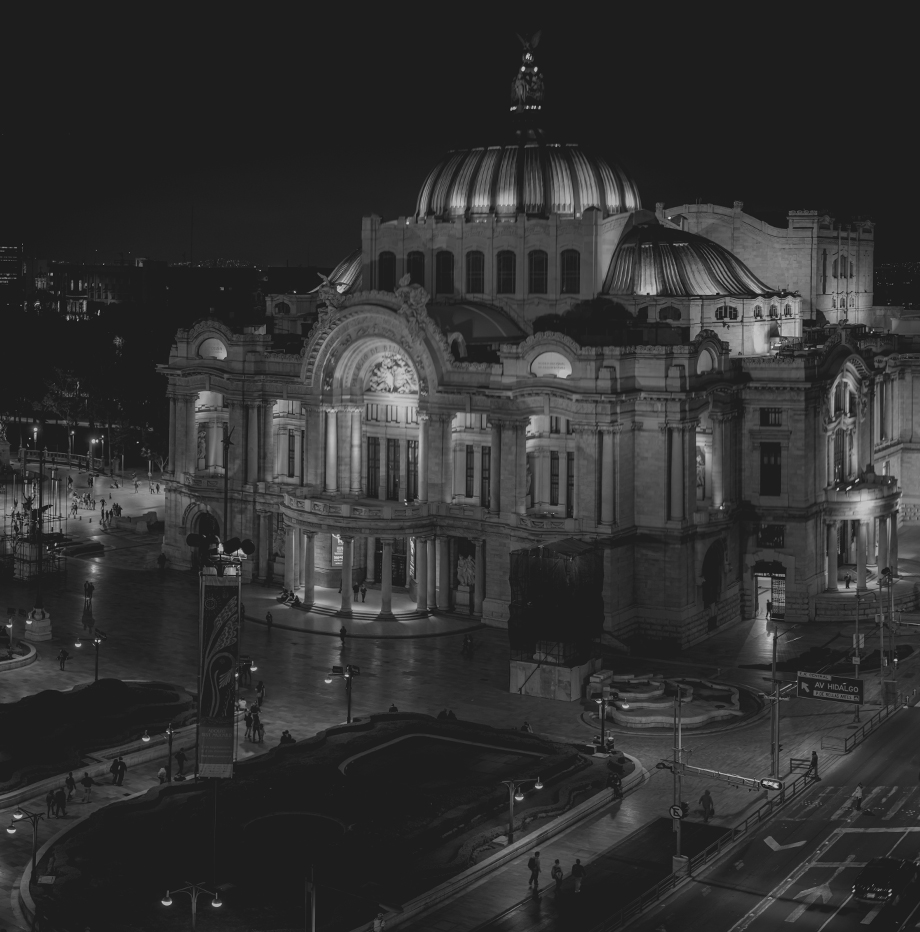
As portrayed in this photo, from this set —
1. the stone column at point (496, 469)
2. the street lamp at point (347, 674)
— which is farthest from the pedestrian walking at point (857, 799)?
the stone column at point (496, 469)

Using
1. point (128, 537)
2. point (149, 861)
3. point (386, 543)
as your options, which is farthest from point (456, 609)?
point (149, 861)

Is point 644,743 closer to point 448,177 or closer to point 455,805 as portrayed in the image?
point 455,805

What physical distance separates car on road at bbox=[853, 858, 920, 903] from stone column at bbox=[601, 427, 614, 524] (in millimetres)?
40230

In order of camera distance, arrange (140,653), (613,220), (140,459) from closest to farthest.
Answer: (140,653)
(613,220)
(140,459)

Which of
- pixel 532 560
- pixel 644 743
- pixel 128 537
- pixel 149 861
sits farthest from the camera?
pixel 128 537

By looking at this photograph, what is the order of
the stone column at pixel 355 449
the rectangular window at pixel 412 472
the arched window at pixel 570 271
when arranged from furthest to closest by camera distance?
the arched window at pixel 570 271 → the stone column at pixel 355 449 → the rectangular window at pixel 412 472

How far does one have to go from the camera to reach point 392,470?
10888 cm

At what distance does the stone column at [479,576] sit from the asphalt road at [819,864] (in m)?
31.9

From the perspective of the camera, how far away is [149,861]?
6009 centimetres

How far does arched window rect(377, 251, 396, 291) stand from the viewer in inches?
4754

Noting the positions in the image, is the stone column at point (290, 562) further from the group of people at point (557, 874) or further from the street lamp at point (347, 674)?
the group of people at point (557, 874)

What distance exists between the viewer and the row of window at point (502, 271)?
114250 millimetres

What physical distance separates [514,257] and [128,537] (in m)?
38.0

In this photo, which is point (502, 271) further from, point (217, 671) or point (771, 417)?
point (217, 671)
